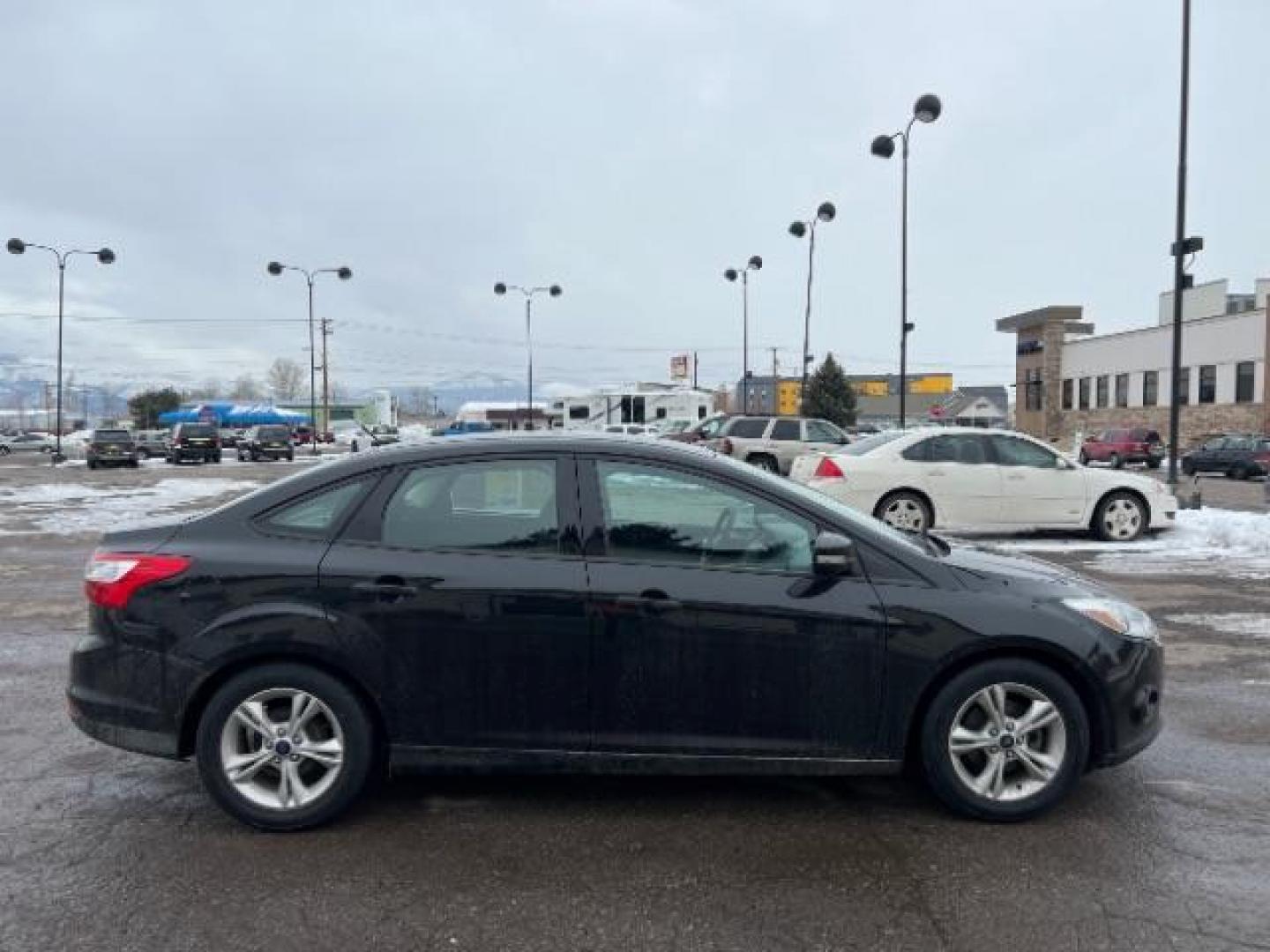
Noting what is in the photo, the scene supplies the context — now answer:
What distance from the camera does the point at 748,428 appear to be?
24906mm

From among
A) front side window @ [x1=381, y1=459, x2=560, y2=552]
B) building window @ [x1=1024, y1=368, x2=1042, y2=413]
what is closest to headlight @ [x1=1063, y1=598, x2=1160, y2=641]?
front side window @ [x1=381, y1=459, x2=560, y2=552]

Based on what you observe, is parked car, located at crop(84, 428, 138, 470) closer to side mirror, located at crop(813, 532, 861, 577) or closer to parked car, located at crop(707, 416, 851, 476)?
parked car, located at crop(707, 416, 851, 476)

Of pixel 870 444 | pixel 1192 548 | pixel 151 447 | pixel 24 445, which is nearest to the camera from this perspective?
pixel 1192 548

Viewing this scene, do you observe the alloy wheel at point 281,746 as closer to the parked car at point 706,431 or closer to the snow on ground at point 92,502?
the snow on ground at point 92,502

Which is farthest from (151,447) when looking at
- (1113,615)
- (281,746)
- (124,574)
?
(1113,615)

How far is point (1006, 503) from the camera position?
1319 centimetres

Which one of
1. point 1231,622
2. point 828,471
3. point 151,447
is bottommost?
point 1231,622

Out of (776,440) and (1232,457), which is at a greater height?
(776,440)

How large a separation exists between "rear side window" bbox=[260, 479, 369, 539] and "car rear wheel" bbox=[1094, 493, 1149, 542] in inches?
459

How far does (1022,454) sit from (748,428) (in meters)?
11.9

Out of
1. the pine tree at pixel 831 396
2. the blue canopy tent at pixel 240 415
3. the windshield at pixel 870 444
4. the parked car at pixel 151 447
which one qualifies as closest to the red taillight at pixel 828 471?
the windshield at pixel 870 444

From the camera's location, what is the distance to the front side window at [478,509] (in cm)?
413

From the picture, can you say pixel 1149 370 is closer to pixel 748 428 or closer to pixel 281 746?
pixel 748 428

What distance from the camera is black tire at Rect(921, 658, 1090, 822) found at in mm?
4043
